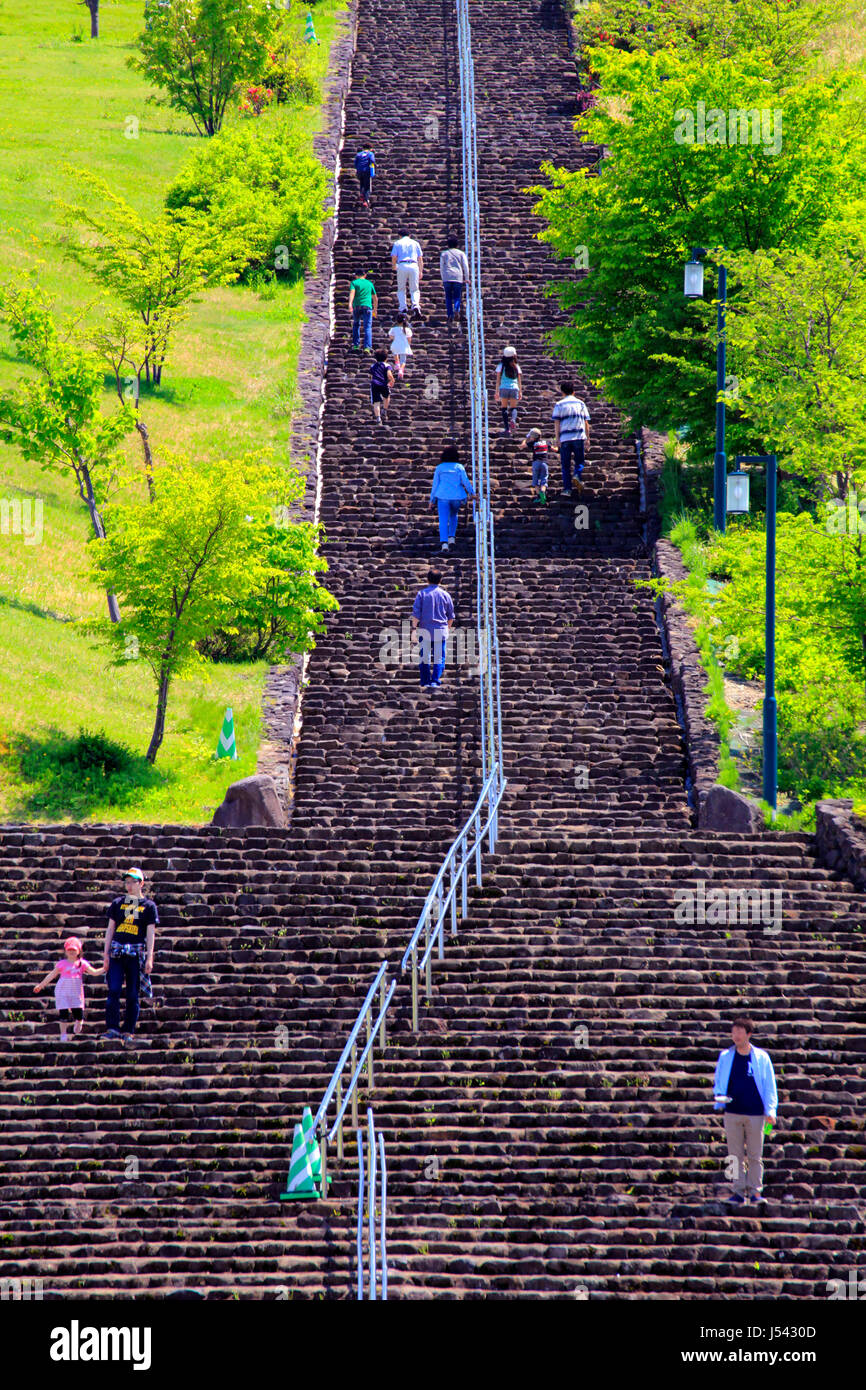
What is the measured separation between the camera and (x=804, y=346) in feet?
80.3

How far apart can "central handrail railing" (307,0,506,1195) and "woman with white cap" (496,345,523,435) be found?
379 millimetres

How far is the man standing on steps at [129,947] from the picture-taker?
14984mm

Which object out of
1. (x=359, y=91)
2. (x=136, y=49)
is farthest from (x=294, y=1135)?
(x=136, y=49)

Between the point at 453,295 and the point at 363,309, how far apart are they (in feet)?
5.92

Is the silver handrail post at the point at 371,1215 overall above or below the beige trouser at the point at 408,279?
below

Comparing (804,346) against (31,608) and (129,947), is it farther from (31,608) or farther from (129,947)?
(129,947)

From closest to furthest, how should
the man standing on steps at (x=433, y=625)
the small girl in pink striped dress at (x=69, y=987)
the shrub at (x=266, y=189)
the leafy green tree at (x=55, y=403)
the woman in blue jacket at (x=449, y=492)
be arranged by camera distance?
the small girl in pink striped dress at (x=69, y=987)
the man standing on steps at (x=433, y=625)
the woman in blue jacket at (x=449, y=492)
the leafy green tree at (x=55, y=403)
the shrub at (x=266, y=189)

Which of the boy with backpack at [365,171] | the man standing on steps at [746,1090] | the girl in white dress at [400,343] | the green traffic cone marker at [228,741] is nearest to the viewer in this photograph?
the man standing on steps at [746,1090]

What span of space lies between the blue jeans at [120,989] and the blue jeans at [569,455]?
13770 mm

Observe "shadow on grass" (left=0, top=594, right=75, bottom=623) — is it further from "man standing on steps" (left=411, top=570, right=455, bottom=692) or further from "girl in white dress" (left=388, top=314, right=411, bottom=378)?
"girl in white dress" (left=388, top=314, right=411, bottom=378)

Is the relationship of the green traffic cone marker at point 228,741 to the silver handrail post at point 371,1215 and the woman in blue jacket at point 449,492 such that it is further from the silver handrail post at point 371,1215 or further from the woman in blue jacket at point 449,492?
the silver handrail post at point 371,1215

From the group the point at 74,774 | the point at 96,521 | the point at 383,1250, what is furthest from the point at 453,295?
the point at 383,1250

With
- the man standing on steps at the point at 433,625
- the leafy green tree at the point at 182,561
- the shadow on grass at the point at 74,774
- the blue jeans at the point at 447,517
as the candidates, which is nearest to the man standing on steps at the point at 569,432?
the blue jeans at the point at 447,517

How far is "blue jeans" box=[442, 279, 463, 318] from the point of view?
3167 centimetres
